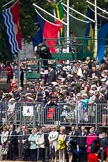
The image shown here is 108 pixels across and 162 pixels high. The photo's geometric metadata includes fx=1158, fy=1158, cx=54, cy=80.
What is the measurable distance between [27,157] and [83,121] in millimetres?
3008

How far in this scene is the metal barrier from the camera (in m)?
49.7

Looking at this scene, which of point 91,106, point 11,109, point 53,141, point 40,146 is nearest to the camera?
point 91,106

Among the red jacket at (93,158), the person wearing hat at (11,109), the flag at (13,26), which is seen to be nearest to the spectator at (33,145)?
the person wearing hat at (11,109)

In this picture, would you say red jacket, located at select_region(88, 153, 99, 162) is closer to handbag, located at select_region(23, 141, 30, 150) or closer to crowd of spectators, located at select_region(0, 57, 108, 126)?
crowd of spectators, located at select_region(0, 57, 108, 126)

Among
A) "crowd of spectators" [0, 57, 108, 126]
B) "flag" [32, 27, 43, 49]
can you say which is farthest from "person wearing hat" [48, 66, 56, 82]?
"flag" [32, 27, 43, 49]

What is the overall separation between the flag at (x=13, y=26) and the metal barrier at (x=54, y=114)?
30.3 ft

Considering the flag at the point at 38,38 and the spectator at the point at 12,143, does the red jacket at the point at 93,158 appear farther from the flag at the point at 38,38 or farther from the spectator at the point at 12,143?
the flag at the point at 38,38

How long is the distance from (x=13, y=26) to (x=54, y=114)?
38.7 ft

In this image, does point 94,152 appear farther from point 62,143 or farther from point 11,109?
point 11,109

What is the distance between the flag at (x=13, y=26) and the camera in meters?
61.2

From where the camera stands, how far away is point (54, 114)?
5078cm

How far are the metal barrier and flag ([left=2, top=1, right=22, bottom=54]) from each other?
9.24m

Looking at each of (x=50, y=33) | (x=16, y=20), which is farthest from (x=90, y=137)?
(x=50, y=33)

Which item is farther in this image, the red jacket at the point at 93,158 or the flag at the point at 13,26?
the flag at the point at 13,26
